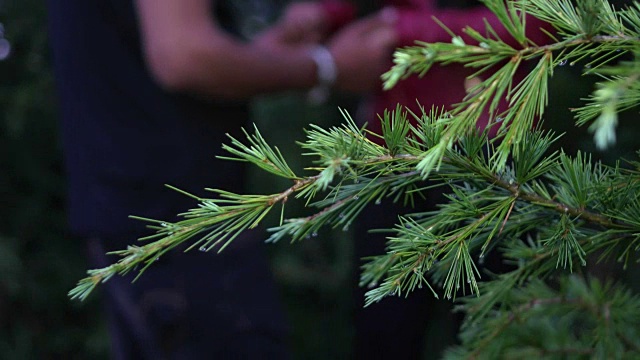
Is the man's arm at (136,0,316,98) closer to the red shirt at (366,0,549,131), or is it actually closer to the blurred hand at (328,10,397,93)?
the blurred hand at (328,10,397,93)

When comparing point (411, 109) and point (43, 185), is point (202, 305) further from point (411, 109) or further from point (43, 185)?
point (43, 185)

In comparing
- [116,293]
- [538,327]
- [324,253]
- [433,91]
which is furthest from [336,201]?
[324,253]

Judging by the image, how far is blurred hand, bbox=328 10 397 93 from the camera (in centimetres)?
169

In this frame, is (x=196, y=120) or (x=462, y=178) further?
(x=196, y=120)

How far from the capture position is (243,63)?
1.60m

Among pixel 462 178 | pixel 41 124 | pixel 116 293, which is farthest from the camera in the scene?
pixel 41 124

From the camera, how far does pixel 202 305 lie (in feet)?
5.29

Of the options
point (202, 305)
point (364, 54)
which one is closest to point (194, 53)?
point (364, 54)

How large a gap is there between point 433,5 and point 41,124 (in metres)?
1.48

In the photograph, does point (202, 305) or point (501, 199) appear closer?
point (501, 199)

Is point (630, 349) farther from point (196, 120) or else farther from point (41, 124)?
point (41, 124)

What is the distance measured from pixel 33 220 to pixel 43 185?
0.13m

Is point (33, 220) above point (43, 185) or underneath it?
underneath

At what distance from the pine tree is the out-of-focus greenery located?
78.2 inches
